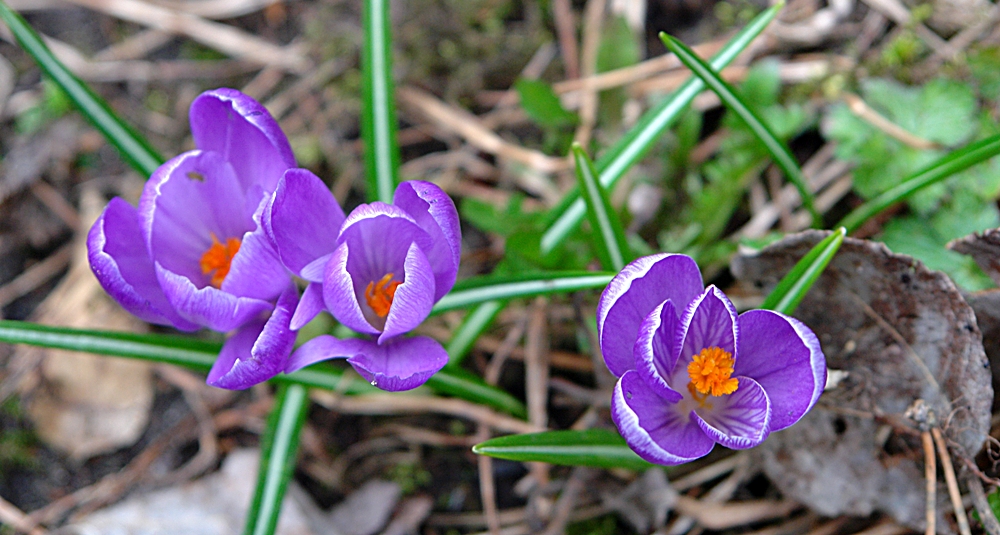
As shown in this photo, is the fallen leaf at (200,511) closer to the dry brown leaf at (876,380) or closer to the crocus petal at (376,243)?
the crocus petal at (376,243)

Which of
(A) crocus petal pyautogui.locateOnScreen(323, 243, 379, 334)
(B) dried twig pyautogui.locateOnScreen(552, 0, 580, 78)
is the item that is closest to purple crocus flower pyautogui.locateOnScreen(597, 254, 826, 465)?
(A) crocus petal pyautogui.locateOnScreen(323, 243, 379, 334)

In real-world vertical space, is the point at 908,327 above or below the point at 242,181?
below

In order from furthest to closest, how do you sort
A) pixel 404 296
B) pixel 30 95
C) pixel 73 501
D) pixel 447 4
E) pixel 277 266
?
pixel 30 95 → pixel 447 4 → pixel 73 501 → pixel 277 266 → pixel 404 296

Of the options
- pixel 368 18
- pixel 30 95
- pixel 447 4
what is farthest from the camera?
pixel 30 95

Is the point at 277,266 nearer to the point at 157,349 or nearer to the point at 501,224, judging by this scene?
the point at 157,349

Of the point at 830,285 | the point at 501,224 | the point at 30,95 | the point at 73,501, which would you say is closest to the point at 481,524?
the point at 501,224

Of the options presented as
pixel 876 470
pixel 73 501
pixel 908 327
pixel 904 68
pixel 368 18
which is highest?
pixel 368 18

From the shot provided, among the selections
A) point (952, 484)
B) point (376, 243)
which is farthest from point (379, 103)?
point (952, 484)

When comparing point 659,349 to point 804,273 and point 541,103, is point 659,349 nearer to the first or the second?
point 804,273
